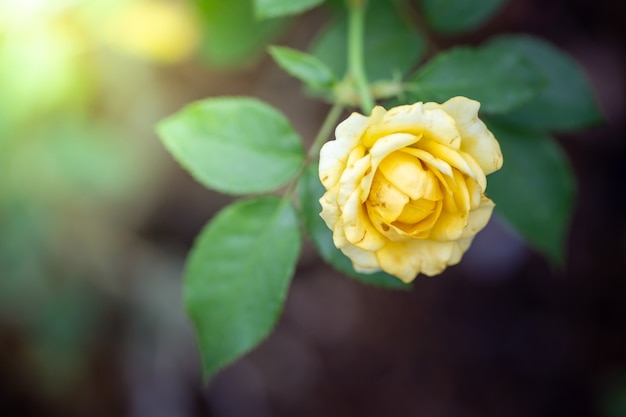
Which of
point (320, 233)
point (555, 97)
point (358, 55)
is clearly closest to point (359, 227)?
point (320, 233)

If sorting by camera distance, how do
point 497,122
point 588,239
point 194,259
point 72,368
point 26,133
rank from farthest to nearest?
1. point 588,239
2. point 72,368
3. point 26,133
4. point 497,122
5. point 194,259

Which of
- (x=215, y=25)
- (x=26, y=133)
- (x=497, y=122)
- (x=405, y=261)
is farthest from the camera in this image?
(x=26, y=133)

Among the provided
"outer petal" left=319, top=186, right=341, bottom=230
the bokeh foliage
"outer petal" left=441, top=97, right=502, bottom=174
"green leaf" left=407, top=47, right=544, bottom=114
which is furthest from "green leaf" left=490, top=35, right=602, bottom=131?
"outer petal" left=319, top=186, right=341, bottom=230

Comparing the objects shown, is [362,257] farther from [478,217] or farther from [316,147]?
[316,147]

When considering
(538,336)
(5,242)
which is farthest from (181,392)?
(538,336)

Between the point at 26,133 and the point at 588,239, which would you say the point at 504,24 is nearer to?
the point at 588,239

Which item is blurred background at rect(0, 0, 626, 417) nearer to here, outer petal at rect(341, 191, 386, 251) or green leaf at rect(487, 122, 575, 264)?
green leaf at rect(487, 122, 575, 264)

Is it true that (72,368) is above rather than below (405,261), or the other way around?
below

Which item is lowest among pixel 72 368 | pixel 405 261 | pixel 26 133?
pixel 72 368
